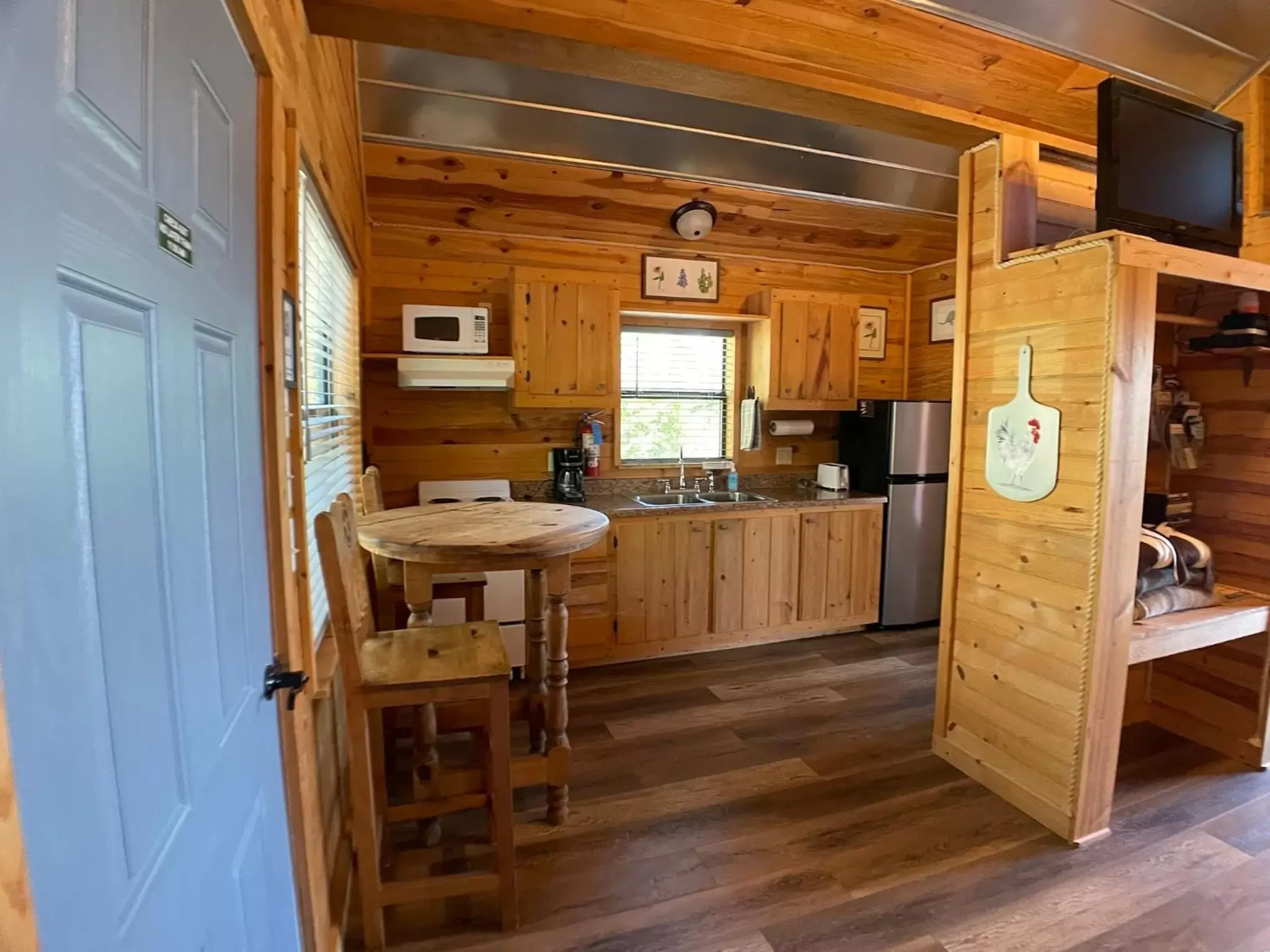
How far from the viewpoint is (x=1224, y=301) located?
263 cm

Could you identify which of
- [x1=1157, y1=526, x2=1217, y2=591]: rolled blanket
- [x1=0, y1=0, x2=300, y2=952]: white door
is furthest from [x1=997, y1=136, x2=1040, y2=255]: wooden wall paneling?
[x1=0, y1=0, x2=300, y2=952]: white door

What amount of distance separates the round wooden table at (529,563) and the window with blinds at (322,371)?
222mm

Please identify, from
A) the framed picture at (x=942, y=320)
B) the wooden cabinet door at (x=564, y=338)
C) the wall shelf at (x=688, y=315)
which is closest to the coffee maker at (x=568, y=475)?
the wooden cabinet door at (x=564, y=338)

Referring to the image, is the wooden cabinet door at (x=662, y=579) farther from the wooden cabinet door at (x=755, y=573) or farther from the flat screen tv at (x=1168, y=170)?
the flat screen tv at (x=1168, y=170)

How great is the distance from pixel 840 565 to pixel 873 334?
5.86 feet

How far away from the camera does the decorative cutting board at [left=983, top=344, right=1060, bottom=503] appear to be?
2.09 metres

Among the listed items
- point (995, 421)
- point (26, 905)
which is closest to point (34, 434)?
point (26, 905)

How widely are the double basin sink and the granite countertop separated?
0.13 meters

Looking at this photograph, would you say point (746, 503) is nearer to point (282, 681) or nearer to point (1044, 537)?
point (1044, 537)

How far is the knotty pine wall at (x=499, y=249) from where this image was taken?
3223mm

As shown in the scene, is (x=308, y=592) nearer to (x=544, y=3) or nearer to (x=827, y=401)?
(x=544, y=3)

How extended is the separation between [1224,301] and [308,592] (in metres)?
3.65

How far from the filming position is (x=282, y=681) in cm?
112

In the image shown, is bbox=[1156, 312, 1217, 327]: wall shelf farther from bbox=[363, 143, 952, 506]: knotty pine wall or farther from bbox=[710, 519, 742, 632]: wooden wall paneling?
bbox=[710, 519, 742, 632]: wooden wall paneling
